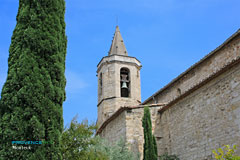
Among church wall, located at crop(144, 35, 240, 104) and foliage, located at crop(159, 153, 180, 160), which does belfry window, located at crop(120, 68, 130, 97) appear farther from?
foliage, located at crop(159, 153, 180, 160)

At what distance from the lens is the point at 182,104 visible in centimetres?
1333

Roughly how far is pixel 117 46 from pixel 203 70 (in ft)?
33.2

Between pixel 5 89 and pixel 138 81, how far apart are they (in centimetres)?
1618

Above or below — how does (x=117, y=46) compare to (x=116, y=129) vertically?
above

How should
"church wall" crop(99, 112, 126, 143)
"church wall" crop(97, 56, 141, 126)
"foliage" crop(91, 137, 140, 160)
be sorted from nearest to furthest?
"foliage" crop(91, 137, 140, 160) → "church wall" crop(99, 112, 126, 143) → "church wall" crop(97, 56, 141, 126)

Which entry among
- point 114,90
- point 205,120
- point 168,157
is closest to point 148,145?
point 168,157

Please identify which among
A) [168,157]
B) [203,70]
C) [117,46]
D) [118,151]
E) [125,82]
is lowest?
[168,157]

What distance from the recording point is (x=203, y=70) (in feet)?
48.2

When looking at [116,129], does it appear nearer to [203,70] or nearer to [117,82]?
[203,70]

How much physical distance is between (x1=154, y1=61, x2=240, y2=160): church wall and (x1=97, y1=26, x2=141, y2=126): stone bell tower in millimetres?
7329

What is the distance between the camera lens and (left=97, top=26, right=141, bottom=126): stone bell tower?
21.6 m

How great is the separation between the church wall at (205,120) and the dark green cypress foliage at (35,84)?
5940 millimetres

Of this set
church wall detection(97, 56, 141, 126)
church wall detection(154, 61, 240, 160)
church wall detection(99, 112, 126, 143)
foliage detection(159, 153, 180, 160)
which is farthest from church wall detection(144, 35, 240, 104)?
foliage detection(159, 153, 180, 160)

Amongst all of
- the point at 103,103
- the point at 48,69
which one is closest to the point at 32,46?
the point at 48,69
